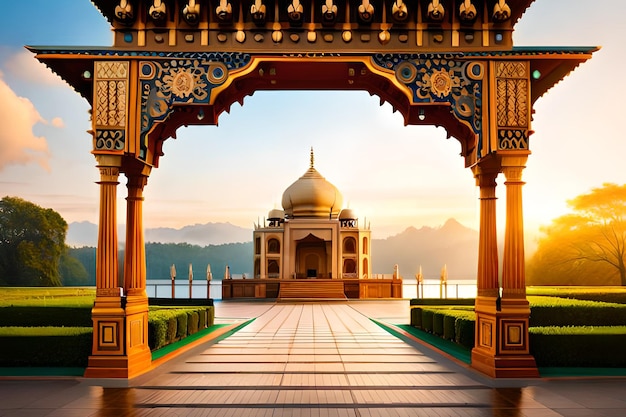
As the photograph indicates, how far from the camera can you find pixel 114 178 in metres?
8.37

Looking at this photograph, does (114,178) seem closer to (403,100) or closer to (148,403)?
(148,403)

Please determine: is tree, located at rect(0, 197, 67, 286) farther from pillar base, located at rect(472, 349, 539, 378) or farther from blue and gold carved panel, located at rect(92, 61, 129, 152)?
pillar base, located at rect(472, 349, 539, 378)

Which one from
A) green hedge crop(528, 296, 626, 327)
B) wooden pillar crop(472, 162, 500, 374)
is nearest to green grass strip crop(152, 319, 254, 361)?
wooden pillar crop(472, 162, 500, 374)

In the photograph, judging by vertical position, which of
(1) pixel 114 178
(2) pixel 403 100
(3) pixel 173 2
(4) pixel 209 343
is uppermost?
(3) pixel 173 2

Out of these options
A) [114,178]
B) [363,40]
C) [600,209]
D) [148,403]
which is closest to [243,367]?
[148,403]

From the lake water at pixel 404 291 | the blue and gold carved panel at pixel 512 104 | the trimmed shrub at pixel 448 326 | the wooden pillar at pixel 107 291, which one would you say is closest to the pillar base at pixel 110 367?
the wooden pillar at pixel 107 291

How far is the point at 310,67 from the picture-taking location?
8.87 metres

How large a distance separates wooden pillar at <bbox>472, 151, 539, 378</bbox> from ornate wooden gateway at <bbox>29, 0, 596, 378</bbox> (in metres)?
0.01

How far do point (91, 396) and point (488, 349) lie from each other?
5.11 metres

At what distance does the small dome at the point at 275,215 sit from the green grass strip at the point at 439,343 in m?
22.3

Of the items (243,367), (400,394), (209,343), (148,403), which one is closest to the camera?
(148,403)

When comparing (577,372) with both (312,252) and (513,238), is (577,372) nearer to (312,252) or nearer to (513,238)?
(513,238)

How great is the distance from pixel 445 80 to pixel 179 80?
3.61m

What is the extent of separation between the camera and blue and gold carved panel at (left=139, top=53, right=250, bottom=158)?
8.37m
